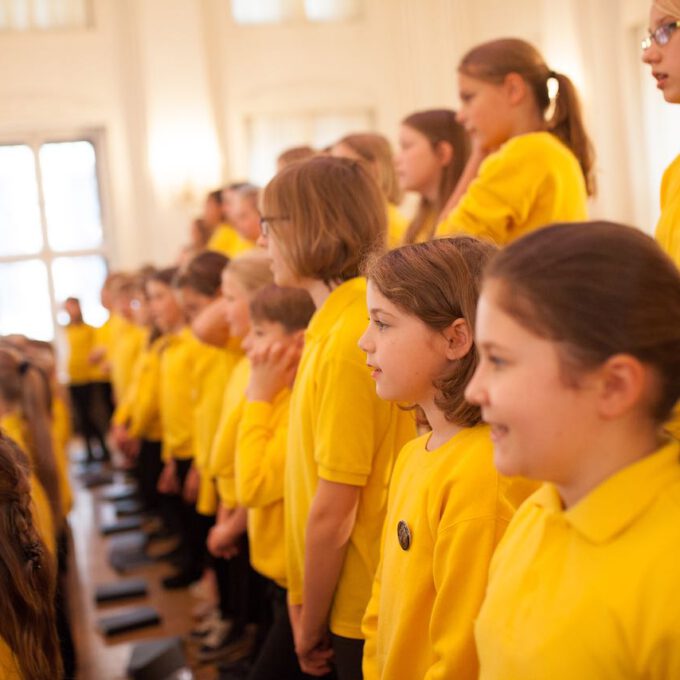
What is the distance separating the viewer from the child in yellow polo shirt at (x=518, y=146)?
2.92 m

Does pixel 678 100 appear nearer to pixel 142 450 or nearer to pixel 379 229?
pixel 379 229

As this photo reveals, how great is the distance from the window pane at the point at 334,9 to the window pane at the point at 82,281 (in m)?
3.93

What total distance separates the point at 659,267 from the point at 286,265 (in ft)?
4.55

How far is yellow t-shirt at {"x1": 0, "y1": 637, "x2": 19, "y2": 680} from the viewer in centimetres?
201

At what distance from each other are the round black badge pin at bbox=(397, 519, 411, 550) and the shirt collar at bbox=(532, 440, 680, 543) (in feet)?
1.98

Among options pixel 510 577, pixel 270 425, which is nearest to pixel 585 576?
pixel 510 577

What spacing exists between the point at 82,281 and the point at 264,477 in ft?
32.4

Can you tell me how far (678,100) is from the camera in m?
2.13

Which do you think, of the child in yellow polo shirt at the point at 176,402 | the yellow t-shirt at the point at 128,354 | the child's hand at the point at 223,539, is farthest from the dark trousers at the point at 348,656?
the yellow t-shirt at the point at 128,354

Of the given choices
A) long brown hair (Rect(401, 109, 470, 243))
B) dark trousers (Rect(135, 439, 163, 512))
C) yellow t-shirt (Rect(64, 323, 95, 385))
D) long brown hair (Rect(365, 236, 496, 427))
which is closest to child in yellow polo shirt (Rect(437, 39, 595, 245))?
long brown hair (Rect(401, 109, 470, 243))

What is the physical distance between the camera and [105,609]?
219 inches

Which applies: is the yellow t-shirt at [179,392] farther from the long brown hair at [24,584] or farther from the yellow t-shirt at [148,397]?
the long brown hair at [24,584]

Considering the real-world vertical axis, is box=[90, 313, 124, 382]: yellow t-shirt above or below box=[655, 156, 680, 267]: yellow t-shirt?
below

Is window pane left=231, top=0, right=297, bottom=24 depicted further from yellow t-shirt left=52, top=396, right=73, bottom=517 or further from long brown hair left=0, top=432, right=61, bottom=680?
long brown hair left=0, top=432, right=61, bottom=680
